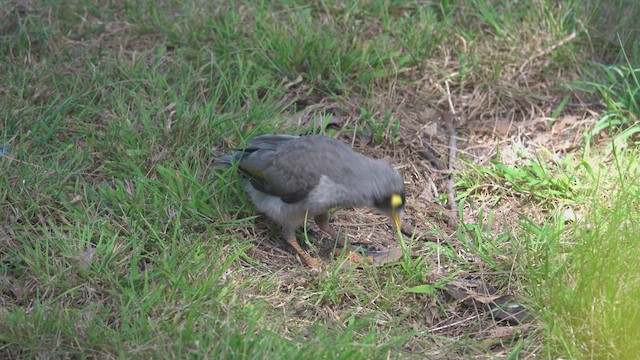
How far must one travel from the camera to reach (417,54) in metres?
6.61

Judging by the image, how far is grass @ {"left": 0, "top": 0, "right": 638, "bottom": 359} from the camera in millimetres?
4348

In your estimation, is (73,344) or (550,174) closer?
(73,344)

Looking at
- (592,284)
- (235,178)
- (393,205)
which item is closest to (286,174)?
(235,178)

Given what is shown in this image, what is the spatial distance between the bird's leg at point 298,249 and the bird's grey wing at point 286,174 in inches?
10.4

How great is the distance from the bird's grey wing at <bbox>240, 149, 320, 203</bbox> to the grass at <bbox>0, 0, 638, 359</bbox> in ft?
0.84

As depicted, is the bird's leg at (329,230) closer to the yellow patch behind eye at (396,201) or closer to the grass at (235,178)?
the grass at (235,178)

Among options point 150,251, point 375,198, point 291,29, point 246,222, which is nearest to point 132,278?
point 150,251

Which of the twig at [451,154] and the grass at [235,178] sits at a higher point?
the grass at [235,178]

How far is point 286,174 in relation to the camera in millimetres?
5207

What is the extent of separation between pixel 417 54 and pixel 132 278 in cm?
305

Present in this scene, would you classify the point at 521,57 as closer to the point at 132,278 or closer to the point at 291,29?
the point at 291,29

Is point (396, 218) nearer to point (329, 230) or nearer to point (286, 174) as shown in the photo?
point (329, 230)

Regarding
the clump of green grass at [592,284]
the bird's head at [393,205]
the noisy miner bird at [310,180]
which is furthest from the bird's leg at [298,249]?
the clump of green grass at [592,284]

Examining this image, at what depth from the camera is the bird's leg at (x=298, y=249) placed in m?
5.21
